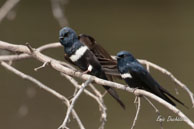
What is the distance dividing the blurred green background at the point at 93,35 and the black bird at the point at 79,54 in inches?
54.8

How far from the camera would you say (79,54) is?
1853 mm

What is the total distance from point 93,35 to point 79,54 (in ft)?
4.78

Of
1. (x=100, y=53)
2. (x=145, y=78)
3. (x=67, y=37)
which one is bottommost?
(x=145, y=78)

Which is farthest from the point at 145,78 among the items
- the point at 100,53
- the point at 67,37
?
the point at 67,37

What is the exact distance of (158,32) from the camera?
3373 mm

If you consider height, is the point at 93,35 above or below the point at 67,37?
above

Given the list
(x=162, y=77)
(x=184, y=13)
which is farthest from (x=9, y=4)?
(x=184, y=13)

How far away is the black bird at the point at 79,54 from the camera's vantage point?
1.82 metres

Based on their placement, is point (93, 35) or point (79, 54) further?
point (93, 35)

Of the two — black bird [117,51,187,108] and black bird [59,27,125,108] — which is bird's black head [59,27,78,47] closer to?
black bird [59,27,125,108]

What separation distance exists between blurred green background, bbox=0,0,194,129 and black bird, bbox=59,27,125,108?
139 centimetres

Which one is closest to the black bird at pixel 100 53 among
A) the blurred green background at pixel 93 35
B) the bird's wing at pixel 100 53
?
the bird's wing at pixel 100 53

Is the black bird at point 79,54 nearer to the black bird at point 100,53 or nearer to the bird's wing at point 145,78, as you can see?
the black bird at point 100,53

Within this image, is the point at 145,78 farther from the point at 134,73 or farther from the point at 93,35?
the point at 93,35
